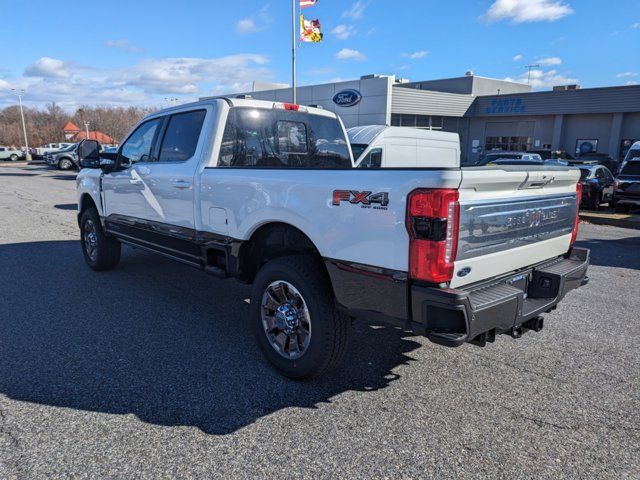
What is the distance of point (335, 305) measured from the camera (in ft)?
10.7

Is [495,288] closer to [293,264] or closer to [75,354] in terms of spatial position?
[293,264]

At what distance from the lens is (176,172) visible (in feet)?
15.1

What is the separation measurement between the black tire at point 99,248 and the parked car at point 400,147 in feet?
21.0

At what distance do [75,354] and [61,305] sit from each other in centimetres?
151

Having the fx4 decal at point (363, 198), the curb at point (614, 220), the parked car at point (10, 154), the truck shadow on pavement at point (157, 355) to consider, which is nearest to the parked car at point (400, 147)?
the curb at point (614, 220)

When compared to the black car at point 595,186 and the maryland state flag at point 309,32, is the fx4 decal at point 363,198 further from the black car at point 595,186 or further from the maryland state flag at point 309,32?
the maryland state flag at point 309,32

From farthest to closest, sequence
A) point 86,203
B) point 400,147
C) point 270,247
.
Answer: point 400,147
point 86,203
point 270,247

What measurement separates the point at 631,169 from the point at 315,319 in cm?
1455

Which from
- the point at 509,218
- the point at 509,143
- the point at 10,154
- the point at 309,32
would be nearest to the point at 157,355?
the point at 509,218

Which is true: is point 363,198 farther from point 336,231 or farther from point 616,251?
point 616,251

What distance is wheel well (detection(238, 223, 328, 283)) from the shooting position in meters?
3.64

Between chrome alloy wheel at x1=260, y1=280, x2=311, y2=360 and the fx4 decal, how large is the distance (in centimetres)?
79

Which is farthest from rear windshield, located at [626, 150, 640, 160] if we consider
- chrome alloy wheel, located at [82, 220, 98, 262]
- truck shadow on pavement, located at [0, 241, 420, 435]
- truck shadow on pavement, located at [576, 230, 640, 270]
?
chrome alloy wheel, located at [82, 220, 98, 262]

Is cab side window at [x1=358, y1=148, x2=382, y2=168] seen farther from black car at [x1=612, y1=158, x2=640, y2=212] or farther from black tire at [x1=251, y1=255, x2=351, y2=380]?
black tire at [x1=251, y1=255, x2=351, y2=380]
